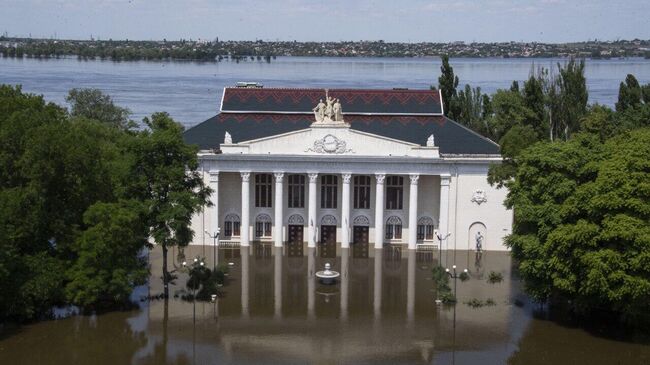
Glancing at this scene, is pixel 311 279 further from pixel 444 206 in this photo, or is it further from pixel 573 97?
pixel 573 97

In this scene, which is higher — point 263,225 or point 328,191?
point 328,191

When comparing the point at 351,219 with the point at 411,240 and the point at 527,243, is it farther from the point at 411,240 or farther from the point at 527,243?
the point at 527,243

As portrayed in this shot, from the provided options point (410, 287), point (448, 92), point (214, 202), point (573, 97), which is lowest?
point (410, 287)

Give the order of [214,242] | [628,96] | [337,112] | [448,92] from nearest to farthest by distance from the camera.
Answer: [214,242], [337,112], [628,96], [448,92]

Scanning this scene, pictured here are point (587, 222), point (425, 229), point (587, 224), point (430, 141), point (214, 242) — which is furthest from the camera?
point (425, 229)

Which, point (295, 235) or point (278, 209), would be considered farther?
point (295, 235)

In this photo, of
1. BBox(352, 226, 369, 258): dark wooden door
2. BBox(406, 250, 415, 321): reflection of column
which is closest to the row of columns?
BBox(352, 226, 369, 258): dark wooden door

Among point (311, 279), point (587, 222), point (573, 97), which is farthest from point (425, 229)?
point (573, 97)

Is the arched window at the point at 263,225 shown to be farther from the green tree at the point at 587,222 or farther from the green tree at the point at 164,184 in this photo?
the green tree at the point at 587,222
